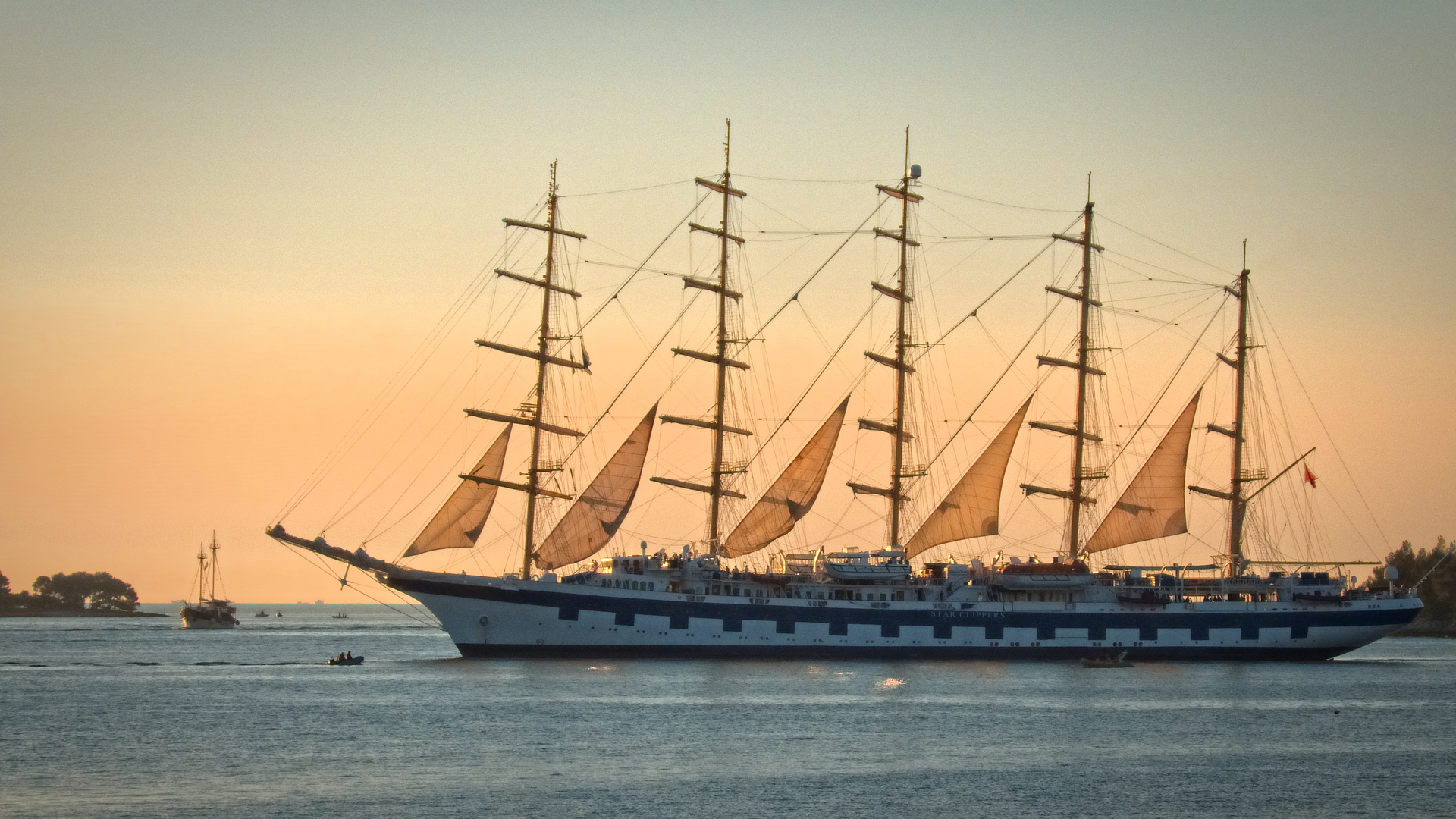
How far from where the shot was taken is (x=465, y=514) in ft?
222

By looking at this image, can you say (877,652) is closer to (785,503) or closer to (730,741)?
(785,503)

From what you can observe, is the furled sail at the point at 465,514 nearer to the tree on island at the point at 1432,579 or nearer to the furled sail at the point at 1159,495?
the furled sail at the point at 1159,495

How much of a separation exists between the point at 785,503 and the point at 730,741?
31517 millimetres

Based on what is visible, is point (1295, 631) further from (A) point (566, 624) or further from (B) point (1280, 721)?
(A) point (566, 624)

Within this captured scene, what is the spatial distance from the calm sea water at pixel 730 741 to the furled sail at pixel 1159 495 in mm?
9105

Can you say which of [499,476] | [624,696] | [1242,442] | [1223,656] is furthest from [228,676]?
[1242,442]

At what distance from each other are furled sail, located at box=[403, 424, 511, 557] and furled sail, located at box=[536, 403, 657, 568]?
365cm

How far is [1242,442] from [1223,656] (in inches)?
514

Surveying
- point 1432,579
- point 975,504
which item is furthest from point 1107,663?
point 1432,579

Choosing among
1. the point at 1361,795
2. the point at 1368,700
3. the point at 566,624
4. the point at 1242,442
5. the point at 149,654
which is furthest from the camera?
the point at 149,654

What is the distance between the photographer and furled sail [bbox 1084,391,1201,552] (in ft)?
253

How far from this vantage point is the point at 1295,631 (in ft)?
248

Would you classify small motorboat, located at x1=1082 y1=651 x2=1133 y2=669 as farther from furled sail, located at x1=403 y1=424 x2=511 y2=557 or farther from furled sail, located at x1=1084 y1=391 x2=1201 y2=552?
furled sail, located at x1=403 y1=424 x2=511 y2=557

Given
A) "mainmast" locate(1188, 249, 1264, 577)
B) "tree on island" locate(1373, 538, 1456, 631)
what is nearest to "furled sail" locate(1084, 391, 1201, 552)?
"mainmast" locate(1188, 249, 1264, 577)
